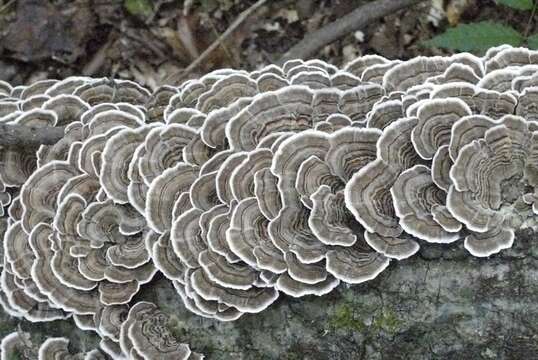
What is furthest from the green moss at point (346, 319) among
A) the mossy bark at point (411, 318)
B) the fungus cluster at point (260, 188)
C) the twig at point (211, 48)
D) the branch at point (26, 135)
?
the twig at point (211, 48)

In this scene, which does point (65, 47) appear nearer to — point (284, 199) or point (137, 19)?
point (137, 19)

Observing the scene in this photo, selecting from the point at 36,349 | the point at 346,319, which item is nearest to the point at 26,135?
the point at 36,349

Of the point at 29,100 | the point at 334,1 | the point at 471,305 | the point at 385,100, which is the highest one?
the point at 29,100

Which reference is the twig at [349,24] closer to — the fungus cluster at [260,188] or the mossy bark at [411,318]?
the fungus cluster at [260,188]

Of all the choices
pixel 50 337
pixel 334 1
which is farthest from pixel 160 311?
pixel 334 1

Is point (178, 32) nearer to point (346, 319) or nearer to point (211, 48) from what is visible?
point (211, 48)

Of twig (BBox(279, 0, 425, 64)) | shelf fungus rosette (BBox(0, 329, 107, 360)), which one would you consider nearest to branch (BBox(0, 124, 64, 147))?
shelf fungus rosette (BBox(0, 329, 107, 360))
